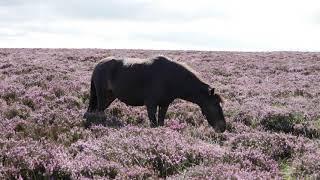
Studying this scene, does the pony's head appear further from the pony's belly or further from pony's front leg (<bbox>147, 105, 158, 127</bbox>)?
the pony's belly

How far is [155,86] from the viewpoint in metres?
12.8

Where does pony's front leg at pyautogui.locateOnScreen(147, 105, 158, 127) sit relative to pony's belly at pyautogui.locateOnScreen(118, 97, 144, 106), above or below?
below

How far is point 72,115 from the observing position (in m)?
13.2

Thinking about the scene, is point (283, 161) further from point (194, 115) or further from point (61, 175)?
point (194, 115)

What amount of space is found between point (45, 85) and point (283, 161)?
40.6ft

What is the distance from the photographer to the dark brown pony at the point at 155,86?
12164 millimetres

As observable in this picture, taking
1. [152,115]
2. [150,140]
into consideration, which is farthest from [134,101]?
[150,140]

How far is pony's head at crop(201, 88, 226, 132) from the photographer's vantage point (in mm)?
11909

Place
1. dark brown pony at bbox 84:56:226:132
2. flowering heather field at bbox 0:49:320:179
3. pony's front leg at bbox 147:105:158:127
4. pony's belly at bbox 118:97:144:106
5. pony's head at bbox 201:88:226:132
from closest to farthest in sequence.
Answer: flowering heather field at bbox 0:49:320:179
pony's head at bbox 201:88:226:132
dark brown pony at bbox 84:56:226:132
pony's front leg at bbox 147:105:158:127
pony's belly at bbox 118:97:144:106

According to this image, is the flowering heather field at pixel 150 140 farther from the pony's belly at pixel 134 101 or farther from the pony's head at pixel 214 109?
the pony's belly at pixel 134 101

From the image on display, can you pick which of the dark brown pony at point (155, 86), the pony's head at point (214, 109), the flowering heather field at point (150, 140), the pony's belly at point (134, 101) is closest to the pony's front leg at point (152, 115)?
the dark brown pony at point (155, 86)

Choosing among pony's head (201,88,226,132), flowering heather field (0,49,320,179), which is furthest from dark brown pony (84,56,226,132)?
flowering heather field (0,49,320,179)

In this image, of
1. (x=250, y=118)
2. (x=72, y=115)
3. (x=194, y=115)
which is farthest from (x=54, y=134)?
(x=250, y=118)

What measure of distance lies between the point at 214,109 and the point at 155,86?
1747 mm
